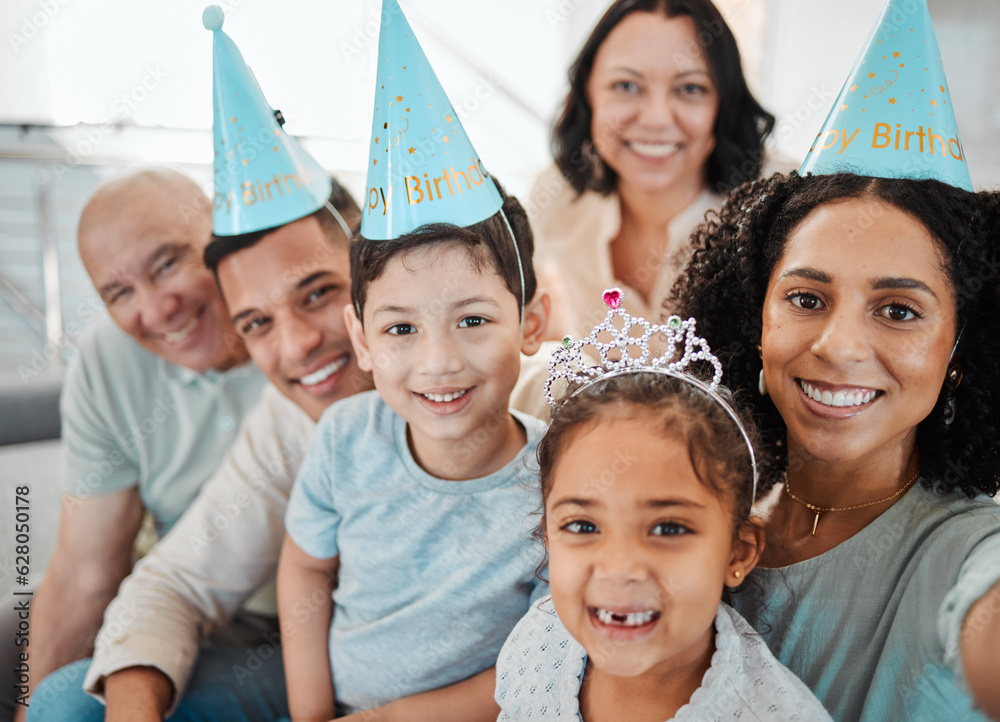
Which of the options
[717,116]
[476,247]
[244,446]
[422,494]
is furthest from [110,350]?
[717,116]

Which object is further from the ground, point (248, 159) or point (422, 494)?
point (248, 159)

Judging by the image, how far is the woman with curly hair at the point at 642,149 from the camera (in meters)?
1.55

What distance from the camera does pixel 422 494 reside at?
1.11 meters

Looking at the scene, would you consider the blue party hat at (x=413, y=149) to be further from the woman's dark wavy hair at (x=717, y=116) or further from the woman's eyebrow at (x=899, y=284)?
the woman's dark wavy hair at (x=717, y=116)

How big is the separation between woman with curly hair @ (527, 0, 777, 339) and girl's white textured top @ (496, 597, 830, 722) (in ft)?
2.43

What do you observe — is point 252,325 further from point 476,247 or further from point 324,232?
point 476,247

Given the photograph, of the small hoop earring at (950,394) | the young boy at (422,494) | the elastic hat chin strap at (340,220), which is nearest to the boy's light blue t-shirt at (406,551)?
the young boy at (422,494)

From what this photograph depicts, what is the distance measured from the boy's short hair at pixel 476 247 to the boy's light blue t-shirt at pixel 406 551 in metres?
0.21

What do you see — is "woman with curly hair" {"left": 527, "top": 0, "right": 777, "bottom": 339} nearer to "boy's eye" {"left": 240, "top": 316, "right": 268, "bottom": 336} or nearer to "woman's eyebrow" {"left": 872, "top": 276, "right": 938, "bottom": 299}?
"woman's eyebrow" {"left": 872, "top": 276, "right": 938, "bottom": 299}

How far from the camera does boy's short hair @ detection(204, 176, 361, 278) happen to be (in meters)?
1.27

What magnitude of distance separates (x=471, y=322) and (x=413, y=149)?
0.76 feet

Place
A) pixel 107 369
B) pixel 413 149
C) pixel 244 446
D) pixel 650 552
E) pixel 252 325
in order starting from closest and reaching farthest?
pixel 650 552 → pixel 413 149 → pixel 252 325 → pixel 244 446 → pixel 107 369

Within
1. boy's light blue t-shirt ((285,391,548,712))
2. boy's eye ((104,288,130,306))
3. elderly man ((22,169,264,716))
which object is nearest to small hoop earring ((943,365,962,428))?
boy's light blue t-shirt ((285,391,548,712))

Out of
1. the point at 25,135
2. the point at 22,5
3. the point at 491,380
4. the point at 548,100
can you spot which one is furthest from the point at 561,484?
the point at 548,100
